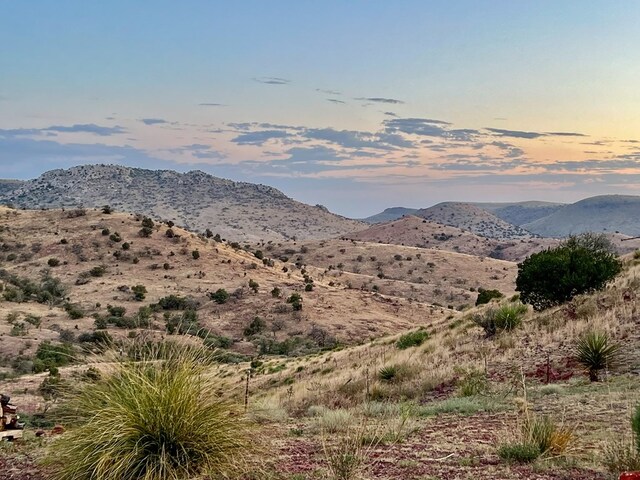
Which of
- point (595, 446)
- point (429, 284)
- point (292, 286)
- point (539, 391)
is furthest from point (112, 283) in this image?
point (595, 446)

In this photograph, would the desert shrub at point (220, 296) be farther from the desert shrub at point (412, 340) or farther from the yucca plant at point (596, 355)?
the yucca plant at point (596, 355)

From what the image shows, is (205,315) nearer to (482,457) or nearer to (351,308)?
(351,308)

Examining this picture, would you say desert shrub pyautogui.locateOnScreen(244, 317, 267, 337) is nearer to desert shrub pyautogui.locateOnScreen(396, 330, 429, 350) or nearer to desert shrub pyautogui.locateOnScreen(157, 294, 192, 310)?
desert shrub pyautogui.locateOnScreen(157, 294, 192, 310)

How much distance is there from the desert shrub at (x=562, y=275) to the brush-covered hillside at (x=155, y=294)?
21282mm

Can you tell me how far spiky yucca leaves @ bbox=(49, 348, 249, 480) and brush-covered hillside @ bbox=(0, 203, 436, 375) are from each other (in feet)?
101

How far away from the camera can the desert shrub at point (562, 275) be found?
2389 cm

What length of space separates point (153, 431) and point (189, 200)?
170307 millimetres

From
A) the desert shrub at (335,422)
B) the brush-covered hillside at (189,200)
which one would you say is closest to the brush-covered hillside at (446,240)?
the brush-covered hillside at (189,200)

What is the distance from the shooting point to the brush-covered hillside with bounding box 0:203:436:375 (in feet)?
147

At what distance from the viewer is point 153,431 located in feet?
20.2

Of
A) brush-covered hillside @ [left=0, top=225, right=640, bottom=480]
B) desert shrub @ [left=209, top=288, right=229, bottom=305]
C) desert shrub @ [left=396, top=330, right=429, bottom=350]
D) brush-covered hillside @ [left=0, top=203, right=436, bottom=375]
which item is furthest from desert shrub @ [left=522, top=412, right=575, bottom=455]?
desert shrub @ [left=209, top=288, right=229, bottom=305]

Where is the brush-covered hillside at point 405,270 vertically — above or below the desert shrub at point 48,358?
below

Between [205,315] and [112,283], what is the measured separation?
1285 centimetres

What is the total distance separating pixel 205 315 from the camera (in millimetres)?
51562
